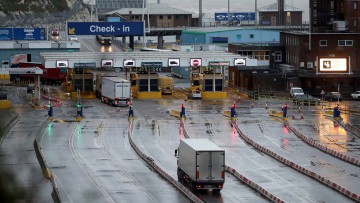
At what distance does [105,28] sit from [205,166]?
67.5 m

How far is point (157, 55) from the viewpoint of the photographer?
75.6 metres

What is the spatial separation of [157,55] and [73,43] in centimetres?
2336

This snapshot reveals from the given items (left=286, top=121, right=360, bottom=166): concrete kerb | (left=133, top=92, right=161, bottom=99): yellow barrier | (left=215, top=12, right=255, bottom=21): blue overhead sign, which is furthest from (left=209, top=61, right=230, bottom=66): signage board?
(left=215, top=12, right=255, bottom=21): blue overhead sign

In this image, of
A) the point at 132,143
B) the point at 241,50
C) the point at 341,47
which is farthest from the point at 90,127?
the point at 241,50

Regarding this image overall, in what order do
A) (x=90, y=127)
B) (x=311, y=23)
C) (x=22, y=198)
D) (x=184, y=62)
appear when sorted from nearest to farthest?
(x=22, y=198), (x=90, y=127), (x=184, y=62), (x=311, y=23)

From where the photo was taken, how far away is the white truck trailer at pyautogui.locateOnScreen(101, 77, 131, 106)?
65062 mm

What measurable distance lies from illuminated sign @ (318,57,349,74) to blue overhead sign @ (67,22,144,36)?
80.3ft

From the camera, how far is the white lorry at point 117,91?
65.1m

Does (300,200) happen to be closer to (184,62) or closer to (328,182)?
(328,182)

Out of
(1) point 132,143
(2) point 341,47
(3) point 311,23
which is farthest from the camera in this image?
(3) point 311,23

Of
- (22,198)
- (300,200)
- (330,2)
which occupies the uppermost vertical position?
(330,2)

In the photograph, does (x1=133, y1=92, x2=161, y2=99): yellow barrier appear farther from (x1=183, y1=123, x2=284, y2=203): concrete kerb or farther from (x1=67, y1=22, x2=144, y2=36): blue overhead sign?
(x1=183, y1=123, x2=284, y2=203): concrete kerb

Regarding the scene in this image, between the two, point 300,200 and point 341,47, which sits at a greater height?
point 341,47

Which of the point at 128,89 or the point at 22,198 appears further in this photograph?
the point at 128,89
